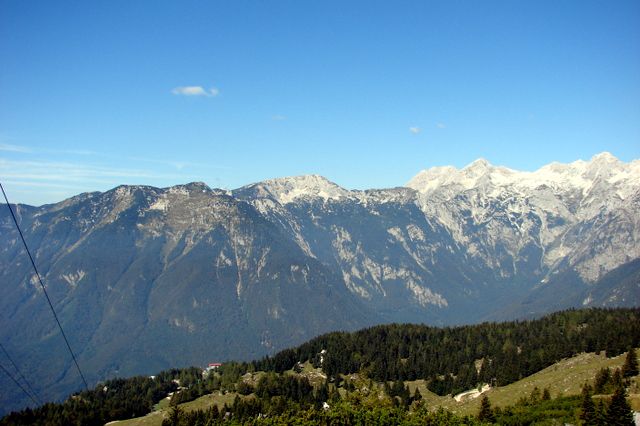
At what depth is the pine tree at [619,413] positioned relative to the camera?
111 meters

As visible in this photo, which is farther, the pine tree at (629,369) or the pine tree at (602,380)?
the pine tree at (629,369)

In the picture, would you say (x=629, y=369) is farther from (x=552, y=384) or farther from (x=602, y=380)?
(x=552, y=384)

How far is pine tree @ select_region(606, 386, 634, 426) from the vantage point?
111062 millimetres

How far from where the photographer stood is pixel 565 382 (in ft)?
509

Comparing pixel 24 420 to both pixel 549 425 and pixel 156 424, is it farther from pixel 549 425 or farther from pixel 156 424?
pixel 549 425

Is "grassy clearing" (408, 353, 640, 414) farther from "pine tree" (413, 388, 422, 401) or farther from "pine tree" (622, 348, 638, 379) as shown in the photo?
"pine tree" (622, 348, 638, 379)

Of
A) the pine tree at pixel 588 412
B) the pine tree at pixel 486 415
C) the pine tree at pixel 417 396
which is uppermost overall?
the pine tree at pixel 588 412

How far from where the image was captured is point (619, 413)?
11219 centimetres

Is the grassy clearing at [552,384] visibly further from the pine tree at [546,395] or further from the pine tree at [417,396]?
the pine tree at [546,395]

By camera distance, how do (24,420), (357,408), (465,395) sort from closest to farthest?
(357,408), (465,395), (24,420)

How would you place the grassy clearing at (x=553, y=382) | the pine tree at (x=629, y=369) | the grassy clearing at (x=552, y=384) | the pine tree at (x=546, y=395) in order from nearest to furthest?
1. the pine tree at (x=629, y=369)
2. the pine tree at (x=546, y=395)
3. the grassy clearing at (x=552, y=384)
4. the grassy clearing at (x=553, y=382)

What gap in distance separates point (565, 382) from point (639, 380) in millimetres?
20493

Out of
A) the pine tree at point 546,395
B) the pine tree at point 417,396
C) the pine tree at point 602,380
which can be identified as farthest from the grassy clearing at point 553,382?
the pine tree at point 602,380

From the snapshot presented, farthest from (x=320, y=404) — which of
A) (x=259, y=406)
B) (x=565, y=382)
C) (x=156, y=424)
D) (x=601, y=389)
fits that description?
(x=601, y=389)
